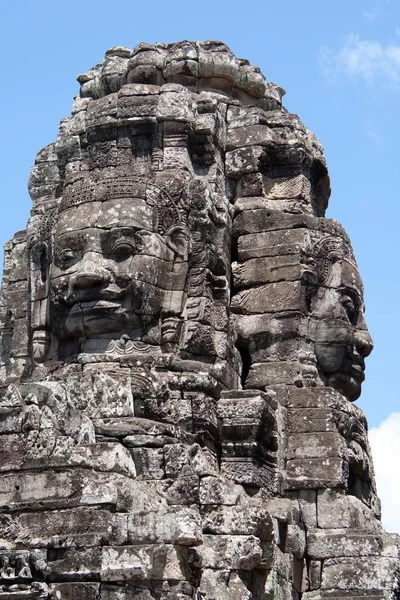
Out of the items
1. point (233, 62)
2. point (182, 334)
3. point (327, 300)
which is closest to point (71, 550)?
point (182, 334)

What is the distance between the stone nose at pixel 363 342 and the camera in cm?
2078

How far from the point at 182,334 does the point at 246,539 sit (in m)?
3.50

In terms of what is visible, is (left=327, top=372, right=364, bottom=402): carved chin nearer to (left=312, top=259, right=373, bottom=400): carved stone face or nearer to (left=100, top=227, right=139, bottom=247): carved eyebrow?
(left=312, top=259, right=373, bottom=400): carved stone face

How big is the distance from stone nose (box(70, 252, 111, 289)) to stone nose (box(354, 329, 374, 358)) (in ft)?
12.8

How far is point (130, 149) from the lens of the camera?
2050 centimetres

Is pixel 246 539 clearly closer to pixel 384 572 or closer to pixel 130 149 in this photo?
pixel 384 572

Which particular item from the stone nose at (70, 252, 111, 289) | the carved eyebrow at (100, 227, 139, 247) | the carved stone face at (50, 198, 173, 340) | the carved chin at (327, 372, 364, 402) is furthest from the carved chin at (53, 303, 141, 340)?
the carved chin at (327, 372, 364, 402)

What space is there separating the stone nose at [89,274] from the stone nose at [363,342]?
3889mm

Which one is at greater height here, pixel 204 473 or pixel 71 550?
pixel 204 473

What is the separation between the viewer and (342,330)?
2041 centimetres

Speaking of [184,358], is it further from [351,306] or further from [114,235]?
[351,306]

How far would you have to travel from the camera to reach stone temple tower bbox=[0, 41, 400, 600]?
51.3 feet

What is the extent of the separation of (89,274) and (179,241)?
1418 mm

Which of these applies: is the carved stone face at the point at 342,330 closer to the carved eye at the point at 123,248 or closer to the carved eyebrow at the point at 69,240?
the carved eye at the point at 123,248
